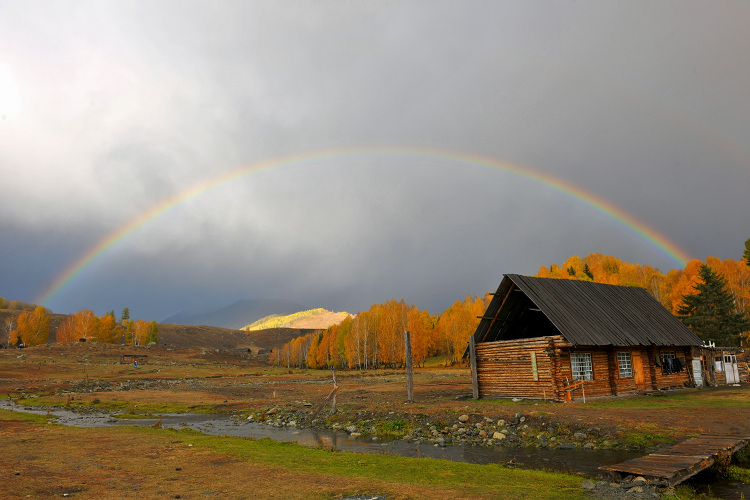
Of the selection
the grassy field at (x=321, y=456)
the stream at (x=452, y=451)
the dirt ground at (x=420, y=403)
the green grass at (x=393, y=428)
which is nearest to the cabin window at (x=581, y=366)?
the grassy field at (x=321, y=456)

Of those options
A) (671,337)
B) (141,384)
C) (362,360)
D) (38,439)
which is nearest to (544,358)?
(671,337)

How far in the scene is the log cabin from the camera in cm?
2934

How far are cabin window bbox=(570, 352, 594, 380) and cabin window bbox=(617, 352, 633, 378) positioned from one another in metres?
3.25

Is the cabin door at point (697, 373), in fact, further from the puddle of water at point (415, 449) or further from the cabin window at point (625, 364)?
the puddle of water at point (415, 449)

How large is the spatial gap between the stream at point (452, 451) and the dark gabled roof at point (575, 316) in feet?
39.8

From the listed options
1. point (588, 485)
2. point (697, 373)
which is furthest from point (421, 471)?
point (697, 373)

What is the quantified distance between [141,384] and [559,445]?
206 feet

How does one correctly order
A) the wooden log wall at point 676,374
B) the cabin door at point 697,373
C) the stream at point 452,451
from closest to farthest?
the stream at point 452,451, the wooden log wall at point 676,374, the cabin door at point 697,373

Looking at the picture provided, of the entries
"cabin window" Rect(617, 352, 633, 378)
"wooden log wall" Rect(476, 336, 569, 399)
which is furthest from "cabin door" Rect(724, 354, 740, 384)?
"wooden log wall" Rect(476, 336, 569, 399)

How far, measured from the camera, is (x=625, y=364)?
32.7 m

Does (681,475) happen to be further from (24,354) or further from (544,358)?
(24,354)

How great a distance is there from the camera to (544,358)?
2966cm

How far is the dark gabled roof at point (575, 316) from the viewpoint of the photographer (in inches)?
1198

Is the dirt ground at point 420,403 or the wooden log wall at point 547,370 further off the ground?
the wooden log wall at point 547,370
